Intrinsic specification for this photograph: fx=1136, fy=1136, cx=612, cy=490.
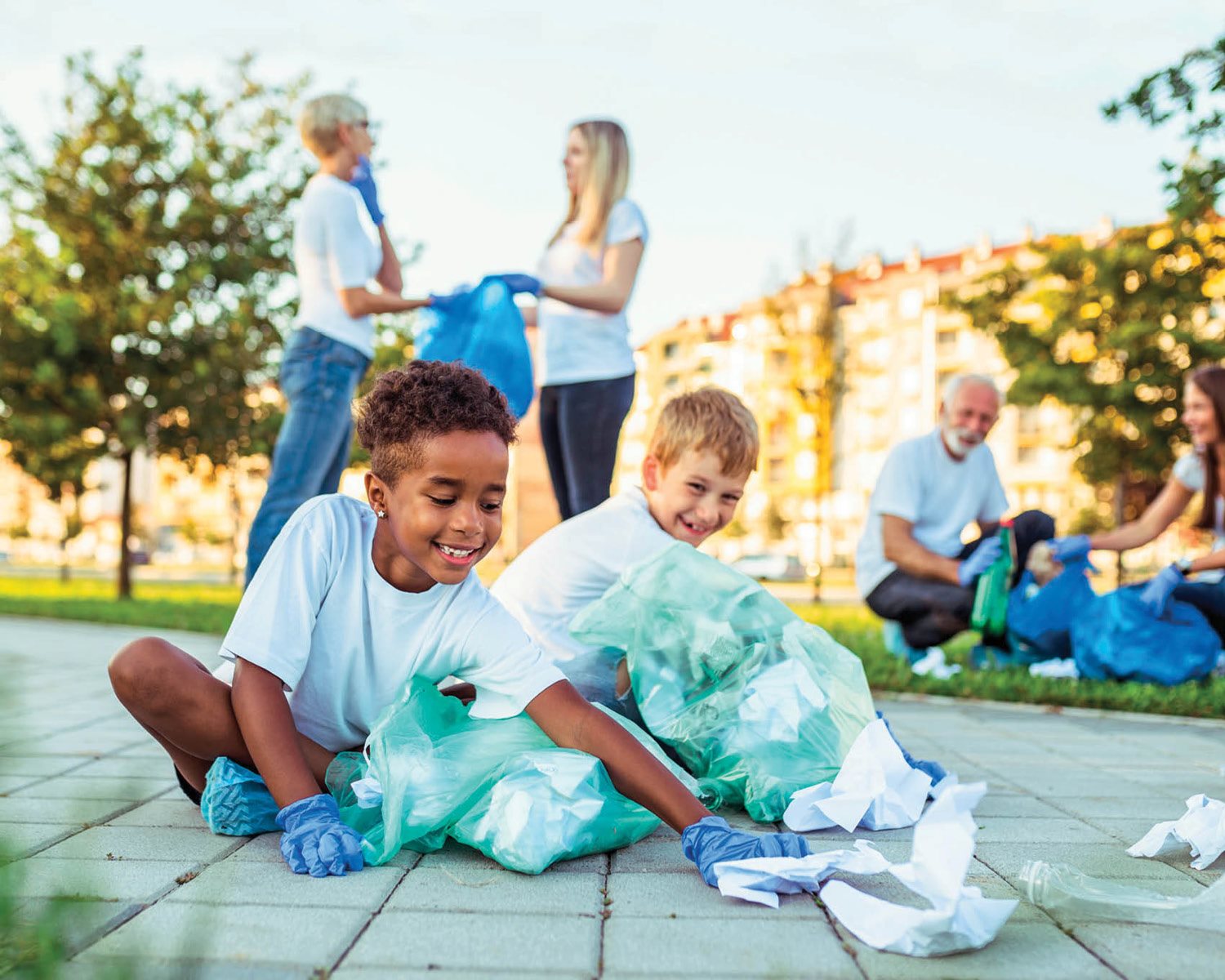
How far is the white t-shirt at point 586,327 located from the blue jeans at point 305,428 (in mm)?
796

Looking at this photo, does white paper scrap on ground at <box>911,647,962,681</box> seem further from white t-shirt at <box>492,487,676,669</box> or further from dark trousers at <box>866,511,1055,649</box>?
white t-shirt at <box>492,487,676,669</box>

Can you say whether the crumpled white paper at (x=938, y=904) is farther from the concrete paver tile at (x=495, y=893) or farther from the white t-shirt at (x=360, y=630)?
the white t-shirt at (x=360, y=630)

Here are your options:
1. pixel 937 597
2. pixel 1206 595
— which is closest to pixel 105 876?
pixel 937 597

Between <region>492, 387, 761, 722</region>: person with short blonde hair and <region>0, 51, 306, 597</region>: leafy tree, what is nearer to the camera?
<region>492, 387, 761, 722</region>: person with short blonde hair

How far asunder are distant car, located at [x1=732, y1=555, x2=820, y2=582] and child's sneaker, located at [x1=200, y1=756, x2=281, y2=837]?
139 ft

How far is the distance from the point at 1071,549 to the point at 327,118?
12.7 ft

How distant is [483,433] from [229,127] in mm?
12534

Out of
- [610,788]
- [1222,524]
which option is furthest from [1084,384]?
[610,788]

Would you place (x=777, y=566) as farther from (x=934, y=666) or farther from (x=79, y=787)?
(x=79, y=787)

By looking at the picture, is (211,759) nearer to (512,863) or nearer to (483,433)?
(512,863)

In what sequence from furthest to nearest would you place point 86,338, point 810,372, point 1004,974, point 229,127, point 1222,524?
point 810,372
point 229,127
point 86,338
point 1222,524
point 1004,974

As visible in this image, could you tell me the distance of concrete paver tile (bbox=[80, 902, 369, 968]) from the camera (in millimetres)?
1575

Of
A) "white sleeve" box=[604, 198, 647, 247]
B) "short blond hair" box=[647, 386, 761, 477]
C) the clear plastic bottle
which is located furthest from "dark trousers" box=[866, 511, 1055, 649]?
the clear plastic bottle

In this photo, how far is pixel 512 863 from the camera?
7.02 ft
